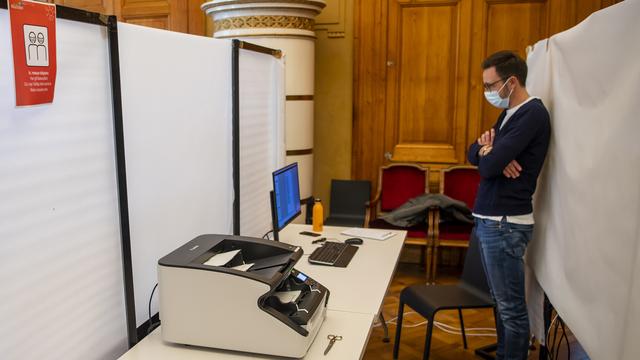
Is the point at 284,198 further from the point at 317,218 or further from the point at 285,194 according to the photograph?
the point at 317,218

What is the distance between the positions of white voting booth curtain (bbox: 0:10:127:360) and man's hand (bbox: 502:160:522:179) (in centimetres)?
172

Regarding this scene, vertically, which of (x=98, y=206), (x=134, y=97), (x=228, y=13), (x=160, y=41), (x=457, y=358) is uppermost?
(x=228, y=13)

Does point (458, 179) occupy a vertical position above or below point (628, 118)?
Answer: below

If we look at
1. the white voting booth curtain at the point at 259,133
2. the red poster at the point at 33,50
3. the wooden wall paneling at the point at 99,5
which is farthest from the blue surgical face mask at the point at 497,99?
the wooden wall paneling at the point at 99,5

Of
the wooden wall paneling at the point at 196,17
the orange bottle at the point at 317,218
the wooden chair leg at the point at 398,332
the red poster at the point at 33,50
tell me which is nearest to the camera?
the red poster at the point at 33,50

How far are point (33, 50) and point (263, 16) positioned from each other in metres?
3.38

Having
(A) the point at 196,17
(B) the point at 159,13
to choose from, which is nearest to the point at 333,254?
(A) the point at 196,17

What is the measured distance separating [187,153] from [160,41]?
0.44 metres

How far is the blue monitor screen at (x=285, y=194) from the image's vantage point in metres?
2.69

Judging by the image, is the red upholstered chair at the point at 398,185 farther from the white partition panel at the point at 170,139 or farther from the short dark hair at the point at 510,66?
the white partition panel at the point at 170,139

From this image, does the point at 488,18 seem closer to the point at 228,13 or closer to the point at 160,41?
the point at 228,13

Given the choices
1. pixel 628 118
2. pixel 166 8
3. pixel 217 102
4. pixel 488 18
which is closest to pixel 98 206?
pixel 217 102

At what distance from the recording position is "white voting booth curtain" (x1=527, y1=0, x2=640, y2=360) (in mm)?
1564

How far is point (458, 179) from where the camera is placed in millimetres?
5000
